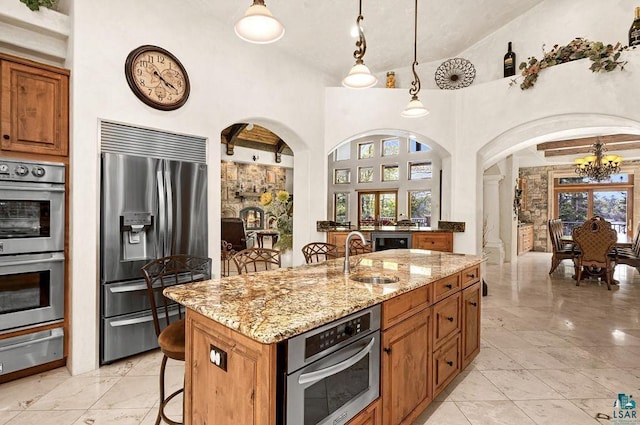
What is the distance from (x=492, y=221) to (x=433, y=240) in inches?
161

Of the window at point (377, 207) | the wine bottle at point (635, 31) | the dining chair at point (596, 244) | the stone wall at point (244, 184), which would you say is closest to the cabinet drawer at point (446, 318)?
the wine bottle at point (635, 31)

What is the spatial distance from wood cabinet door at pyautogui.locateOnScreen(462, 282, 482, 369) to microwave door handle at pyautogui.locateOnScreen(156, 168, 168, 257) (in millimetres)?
2626

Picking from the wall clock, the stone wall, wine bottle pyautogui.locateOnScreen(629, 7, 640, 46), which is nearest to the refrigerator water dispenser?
the wall clock

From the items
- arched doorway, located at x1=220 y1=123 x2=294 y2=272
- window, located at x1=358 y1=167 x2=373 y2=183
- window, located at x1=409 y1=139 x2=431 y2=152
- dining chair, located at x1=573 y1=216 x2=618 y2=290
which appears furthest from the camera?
window, located at x1=358 y1=167 x2=373 y2=183

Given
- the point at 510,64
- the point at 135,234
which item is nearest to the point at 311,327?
the point at 135,234

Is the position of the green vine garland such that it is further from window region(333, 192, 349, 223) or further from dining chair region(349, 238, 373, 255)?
window region(333, 192, 349, 223)

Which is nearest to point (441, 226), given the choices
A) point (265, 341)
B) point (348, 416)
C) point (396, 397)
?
point (396, 397)

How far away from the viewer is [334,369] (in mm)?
1261

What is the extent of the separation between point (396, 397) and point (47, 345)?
2.67 meters

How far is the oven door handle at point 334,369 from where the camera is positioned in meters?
1.16

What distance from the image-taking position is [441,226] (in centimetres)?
491

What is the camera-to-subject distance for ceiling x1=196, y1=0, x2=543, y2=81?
12.4ft

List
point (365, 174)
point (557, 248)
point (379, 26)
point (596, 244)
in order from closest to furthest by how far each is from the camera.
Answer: point (379, 26), point (596, 244), point (557, 248), point (365, 174)

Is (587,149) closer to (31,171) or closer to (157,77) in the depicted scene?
(157,77)
